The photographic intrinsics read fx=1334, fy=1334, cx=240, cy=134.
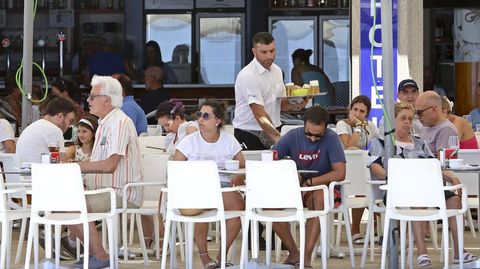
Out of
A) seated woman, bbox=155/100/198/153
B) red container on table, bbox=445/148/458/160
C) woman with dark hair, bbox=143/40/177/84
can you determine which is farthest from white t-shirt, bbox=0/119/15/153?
woman with dark hair, bbox=143/40/177/84

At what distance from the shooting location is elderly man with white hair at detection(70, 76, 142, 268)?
32.1 ft

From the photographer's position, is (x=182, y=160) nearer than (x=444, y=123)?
Yes

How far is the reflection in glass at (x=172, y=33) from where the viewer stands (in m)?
19.7

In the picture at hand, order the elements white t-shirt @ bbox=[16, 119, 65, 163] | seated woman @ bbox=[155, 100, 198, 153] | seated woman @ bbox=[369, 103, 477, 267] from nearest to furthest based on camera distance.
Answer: seated woman @ bbox=[369, 103, 477, 267] < white t-shirt @ bbox=[16, 119, 65, 163] < seated woman @ bbox=[155, 100, 198, 153]

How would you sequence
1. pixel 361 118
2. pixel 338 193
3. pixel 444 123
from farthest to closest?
pixel 361 118
pixel 444 123
pixel 338 193

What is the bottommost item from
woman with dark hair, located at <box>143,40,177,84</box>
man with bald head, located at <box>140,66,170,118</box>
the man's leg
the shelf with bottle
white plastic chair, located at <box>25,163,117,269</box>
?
the man's leg

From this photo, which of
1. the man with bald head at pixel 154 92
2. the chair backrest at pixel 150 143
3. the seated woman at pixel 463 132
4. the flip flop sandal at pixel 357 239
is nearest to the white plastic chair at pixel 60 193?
the flip flop sandal at pixel 357 239

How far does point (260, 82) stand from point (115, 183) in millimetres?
1609

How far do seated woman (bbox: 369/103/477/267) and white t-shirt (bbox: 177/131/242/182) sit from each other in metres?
1.05

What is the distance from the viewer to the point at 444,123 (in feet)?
35.7

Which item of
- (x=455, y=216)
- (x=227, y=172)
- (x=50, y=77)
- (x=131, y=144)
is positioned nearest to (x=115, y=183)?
(x=131, y=144)

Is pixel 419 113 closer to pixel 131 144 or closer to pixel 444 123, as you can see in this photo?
pixel 444 123

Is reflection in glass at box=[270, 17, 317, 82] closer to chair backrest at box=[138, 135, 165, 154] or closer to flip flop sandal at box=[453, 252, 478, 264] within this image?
chair backrest at box=[138, 135, 165, 154]

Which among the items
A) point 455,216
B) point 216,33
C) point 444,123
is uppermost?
point 216,33
